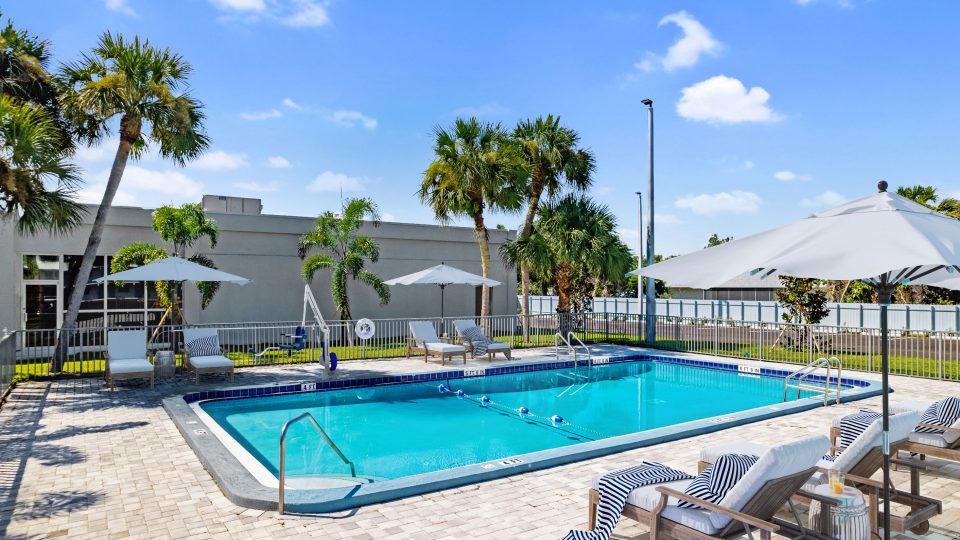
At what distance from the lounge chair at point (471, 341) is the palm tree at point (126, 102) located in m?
8.05

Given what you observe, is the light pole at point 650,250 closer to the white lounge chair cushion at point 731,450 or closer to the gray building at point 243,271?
the gray building at point 243,271

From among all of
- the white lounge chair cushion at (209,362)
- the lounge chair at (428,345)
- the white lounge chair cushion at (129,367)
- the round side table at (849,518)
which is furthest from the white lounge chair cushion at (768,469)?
the lounge chair at (428,345)

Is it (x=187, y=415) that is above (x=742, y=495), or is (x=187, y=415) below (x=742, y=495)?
below

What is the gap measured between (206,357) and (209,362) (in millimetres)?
581

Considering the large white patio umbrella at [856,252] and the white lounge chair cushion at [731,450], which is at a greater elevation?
the large white patio umbrella at [856,252]

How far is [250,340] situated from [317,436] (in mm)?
11326

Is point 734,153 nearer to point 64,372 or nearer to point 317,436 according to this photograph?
point 317,436

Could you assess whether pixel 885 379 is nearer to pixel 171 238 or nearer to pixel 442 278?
pixel 442 278

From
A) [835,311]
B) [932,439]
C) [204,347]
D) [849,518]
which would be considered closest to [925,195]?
[835,311]

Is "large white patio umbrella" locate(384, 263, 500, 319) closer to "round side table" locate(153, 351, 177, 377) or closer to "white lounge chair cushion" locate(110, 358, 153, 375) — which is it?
"round side table" locate(153, 351, 177, 377)

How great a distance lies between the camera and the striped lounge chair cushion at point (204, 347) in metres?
12.5

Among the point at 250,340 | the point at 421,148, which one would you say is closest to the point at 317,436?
the point at 250,340

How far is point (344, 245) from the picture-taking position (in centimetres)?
1958

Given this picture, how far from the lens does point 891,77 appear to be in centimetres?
1345
